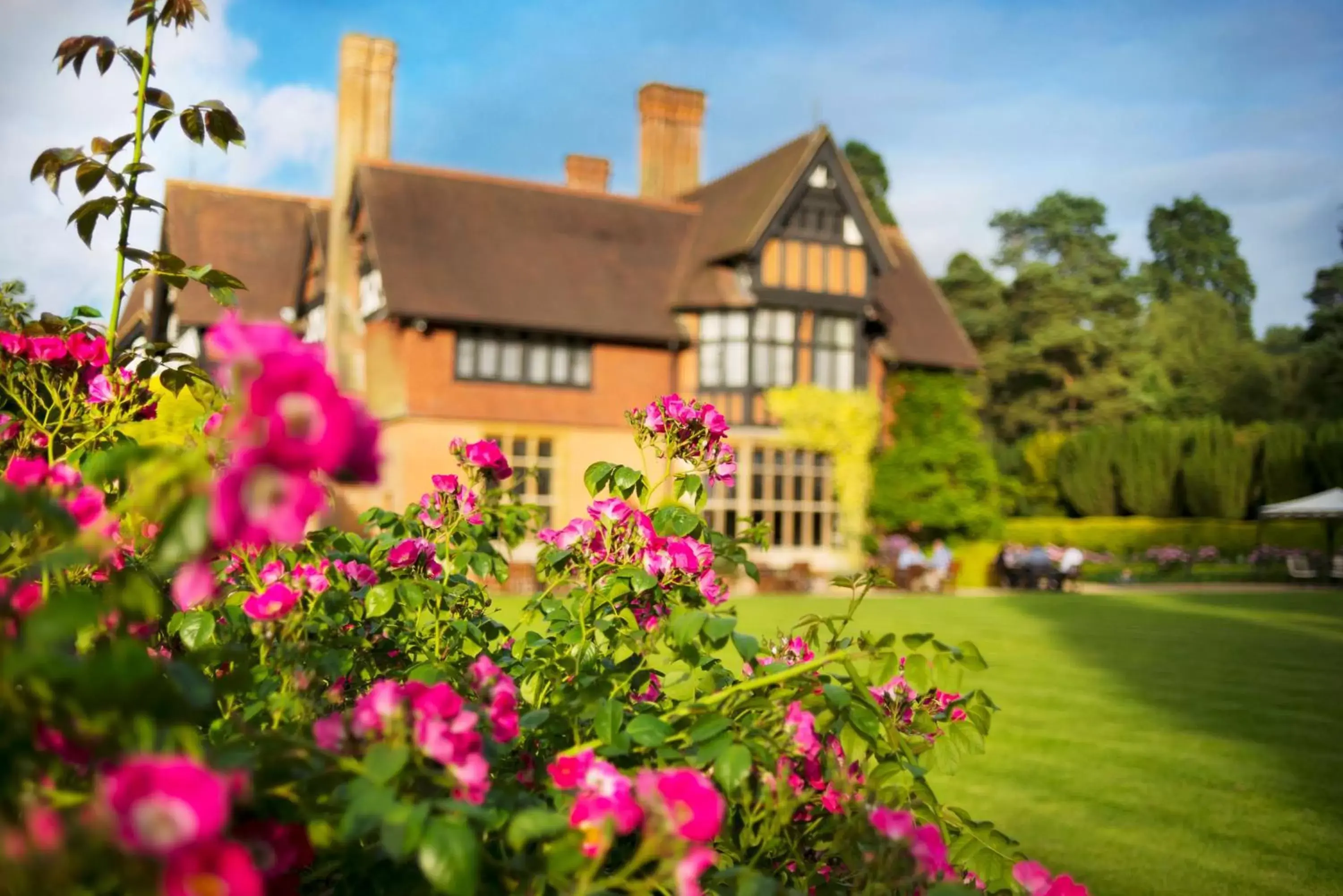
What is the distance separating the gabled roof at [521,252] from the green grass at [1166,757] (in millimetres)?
10165

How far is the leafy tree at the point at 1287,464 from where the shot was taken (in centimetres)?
3359

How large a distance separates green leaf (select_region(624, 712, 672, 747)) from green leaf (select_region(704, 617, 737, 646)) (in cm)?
18

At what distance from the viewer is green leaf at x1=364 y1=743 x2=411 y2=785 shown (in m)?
1.36

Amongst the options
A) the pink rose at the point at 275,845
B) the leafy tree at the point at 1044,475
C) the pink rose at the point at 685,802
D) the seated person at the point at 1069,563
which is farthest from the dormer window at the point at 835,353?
the pink rose at the point at 275,845

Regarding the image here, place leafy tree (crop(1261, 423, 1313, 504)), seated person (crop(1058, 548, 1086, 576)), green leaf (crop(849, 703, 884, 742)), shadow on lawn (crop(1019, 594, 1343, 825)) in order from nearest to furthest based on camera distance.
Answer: green leaf (crop(849, 703, 884, 742))
shadow on lawn (crop(1019, 594, 1343, 825))
seated person (crop(1058, 548, 1086, 576))
leafy tree (crop(1261, 423, 1313, 504))

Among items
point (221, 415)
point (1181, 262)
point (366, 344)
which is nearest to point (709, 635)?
point (221, 415)

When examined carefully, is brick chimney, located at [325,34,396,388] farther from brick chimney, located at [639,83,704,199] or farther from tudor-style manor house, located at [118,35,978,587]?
brick chimney, located at [639,83,704,199]

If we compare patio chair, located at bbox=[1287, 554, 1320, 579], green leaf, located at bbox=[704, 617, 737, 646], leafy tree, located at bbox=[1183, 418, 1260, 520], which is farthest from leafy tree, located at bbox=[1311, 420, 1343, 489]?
green leaf, located at bbox=[704, 617, 737, 646]

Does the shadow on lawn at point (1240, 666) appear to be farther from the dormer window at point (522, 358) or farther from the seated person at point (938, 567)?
the dormer window at point (522, 358)

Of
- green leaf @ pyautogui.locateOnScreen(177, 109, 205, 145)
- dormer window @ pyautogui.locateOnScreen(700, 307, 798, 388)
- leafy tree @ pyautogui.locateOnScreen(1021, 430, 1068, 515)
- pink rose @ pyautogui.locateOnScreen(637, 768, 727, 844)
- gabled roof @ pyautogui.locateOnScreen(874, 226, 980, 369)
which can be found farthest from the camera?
leafy tree @ pyautogui.locateOnScreen(1021, 430, 1068, 515)

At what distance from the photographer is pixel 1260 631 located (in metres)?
15.5

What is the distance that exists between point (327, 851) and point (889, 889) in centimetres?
82

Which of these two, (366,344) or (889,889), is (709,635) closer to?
(889,889)

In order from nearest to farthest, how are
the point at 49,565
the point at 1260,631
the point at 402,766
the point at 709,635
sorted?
the point at 49,565 < the point at 402,766 < the point at 709,635 < the point at 1260,631
